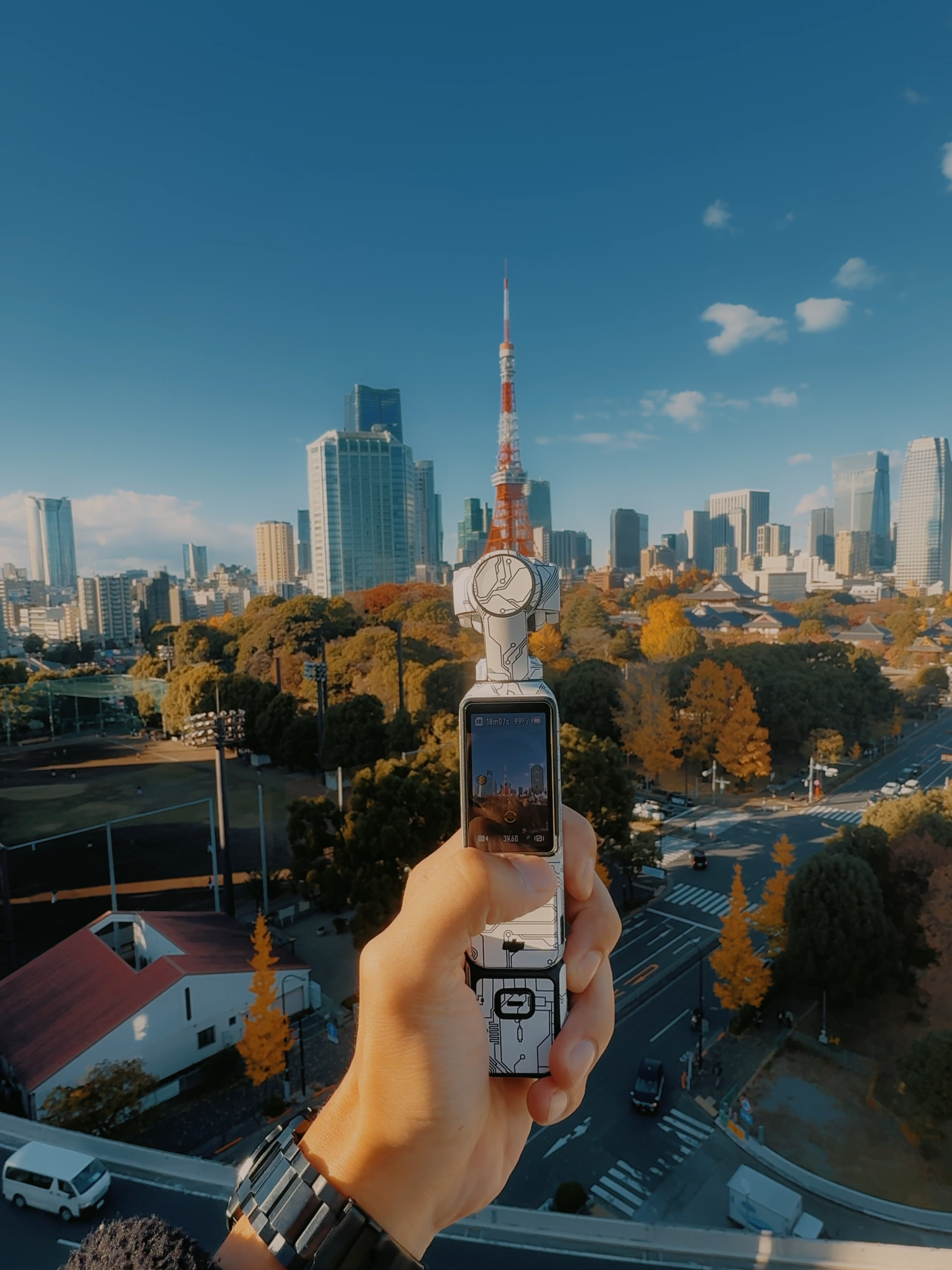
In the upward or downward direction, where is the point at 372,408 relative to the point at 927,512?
upward

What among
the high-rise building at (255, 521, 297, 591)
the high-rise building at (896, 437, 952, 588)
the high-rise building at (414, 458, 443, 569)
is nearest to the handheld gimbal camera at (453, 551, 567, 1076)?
the high-rise building at (414, 458, 443, 569)

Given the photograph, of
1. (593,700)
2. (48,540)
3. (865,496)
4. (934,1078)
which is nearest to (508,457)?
(593,700)

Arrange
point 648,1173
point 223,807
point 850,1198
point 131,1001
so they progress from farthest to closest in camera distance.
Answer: point 223,807 → point 131,1001 → point 648,1173 → point 850,1198

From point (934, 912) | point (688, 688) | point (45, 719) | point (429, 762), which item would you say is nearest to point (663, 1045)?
point (934, 912)

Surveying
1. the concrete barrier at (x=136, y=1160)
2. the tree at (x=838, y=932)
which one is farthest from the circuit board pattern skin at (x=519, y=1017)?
the tree at (x=838, y=932)

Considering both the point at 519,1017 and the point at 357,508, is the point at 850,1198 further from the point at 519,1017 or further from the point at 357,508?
the point at 357,508

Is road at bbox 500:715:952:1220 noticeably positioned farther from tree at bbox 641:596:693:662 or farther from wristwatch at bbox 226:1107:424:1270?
tree at bbox 641:596:693:662

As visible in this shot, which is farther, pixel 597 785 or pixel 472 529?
pixel 472 529
